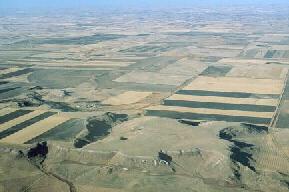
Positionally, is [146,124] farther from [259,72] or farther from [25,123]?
[259,72]

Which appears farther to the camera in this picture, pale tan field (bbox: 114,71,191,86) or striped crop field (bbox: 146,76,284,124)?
pale tan field (bbox: 114,71,191,86)

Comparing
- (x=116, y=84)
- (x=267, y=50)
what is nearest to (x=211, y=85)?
(x=116, y=84)

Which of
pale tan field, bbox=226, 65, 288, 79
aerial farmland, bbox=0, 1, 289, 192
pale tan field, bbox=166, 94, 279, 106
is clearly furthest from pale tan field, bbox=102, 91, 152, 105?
pale tan field, bbox=226, 65, 288, 79

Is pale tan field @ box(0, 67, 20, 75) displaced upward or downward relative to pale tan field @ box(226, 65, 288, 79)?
downward

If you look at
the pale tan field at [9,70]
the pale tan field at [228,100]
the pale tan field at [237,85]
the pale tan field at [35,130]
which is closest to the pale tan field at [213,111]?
the pale tan field at [228,100]

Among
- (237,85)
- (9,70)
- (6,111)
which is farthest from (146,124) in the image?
(9,70)

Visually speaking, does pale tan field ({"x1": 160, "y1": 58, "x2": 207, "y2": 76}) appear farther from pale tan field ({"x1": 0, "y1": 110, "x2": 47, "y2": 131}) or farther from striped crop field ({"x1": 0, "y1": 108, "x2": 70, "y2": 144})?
striped crop field ({"x1": 0, "y1": 108, "x2": 70, "y2": 144})

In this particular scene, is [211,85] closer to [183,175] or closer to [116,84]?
[116,84]

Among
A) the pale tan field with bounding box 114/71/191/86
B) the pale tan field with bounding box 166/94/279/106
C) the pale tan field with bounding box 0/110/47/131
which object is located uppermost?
the pale tan field with bounding box 0/110/47/131
